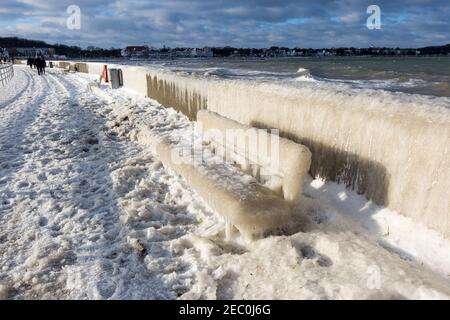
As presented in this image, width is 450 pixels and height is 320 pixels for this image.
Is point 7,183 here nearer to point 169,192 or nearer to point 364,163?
point 169,192

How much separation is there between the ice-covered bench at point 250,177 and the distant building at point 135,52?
569ft

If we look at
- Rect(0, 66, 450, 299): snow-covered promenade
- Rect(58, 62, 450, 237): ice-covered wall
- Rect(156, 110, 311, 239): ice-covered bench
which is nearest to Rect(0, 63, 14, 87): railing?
Rect(0, 66, 450, 299): snow-covered promenade

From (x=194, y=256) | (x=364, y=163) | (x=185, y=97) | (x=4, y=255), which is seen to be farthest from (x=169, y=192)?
(x=185, y=97)

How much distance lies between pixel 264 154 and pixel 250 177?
0.33 meters

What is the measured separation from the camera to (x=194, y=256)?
354 centimetres

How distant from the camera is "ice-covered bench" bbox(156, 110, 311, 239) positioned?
3.57 meters

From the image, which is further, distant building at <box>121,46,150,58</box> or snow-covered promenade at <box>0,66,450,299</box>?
distant building at <box>121,46,150,58</box>

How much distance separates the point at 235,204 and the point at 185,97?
6.28 m

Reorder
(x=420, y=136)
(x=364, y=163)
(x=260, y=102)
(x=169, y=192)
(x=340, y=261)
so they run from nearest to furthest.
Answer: (x=340, y=261)
(x=420, y=136)
(x=364, y=163)
(x=169, y=192)
(x=260, y=102)

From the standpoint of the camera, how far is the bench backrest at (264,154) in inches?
149

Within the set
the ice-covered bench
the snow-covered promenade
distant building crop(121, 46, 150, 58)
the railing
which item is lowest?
the snow-covered promenade

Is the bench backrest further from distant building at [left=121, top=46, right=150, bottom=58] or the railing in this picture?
distant building at [left=121, top=46, right=150, bottom=58]

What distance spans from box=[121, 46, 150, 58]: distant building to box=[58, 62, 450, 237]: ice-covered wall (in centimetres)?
17333

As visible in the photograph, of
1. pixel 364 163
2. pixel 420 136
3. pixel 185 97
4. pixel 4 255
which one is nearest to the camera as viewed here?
pixel 420 136
